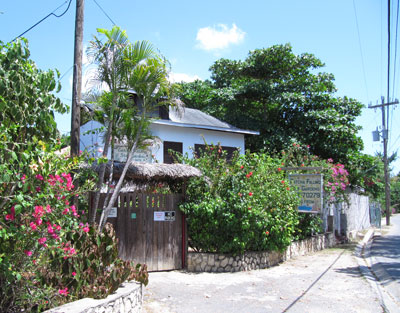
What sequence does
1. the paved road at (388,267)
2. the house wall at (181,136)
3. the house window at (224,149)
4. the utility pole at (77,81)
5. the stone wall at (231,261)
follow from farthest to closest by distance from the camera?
1. the house window at (224,149)
2. the house wall at (181,136)
3. the stone wall at (231,261)
4. the paved road at (388,267)
5. the utility pole at (77,81)

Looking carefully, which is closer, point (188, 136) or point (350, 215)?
point (188, 136)

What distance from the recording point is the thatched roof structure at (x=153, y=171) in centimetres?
831

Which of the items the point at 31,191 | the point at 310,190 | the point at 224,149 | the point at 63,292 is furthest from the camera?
the point at 224,149

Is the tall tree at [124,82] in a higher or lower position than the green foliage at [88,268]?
higher

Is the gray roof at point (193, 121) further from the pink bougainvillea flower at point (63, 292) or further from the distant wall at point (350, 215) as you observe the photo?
the pink bougainvillea flower at point (63, 292)

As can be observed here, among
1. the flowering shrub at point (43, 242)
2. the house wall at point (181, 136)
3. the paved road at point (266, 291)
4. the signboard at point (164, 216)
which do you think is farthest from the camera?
the house wall at point (181, 136)

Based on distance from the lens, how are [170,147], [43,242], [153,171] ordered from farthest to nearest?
[170,147]
[153,171]
[43,242]

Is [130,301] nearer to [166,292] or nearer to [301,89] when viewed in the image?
[166,292]

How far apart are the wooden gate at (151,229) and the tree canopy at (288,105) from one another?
44.2 ft

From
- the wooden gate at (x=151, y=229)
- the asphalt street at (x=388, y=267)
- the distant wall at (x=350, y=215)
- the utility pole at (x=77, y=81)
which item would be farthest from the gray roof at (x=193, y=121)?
the utility pole at (x=77, y=81)

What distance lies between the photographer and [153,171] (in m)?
8.73

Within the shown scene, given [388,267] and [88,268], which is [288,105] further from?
[88,268]

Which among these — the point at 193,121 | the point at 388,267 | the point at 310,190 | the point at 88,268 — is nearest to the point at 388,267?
the point at 388,267

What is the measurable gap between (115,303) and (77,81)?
3968mm
